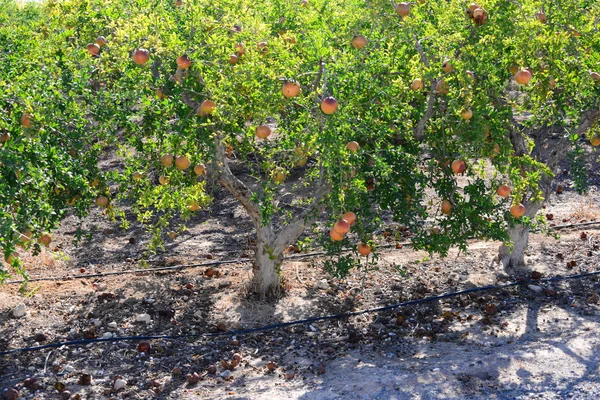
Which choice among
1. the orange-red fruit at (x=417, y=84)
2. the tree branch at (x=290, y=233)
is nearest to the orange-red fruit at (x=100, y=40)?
the tree branch at (x=290, y=233)

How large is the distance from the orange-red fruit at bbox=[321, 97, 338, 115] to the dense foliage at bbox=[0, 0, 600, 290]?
0.11 metres

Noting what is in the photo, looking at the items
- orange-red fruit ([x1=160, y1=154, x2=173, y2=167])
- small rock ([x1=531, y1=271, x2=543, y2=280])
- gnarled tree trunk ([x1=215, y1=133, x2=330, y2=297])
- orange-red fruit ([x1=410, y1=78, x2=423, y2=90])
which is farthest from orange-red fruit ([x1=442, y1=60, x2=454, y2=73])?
small rock ([x1=531, y1=271, x2=543, y2=280])

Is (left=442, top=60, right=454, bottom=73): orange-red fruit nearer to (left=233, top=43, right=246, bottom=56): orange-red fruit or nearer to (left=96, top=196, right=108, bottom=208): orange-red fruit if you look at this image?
(left=233, top=43, right=246, bottom=56): orange-red fruit

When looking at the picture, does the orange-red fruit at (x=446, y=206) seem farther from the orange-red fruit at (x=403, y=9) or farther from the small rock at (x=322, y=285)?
the small rock at (x=322, y=285)

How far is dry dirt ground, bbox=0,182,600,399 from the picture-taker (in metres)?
5.23

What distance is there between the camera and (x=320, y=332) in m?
6.20

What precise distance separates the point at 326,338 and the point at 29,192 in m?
2.54

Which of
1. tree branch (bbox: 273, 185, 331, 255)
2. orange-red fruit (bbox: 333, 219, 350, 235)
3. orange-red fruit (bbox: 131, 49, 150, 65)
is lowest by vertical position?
tree branch (bbox: 273, 185, 331, 255)

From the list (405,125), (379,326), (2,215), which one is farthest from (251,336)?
(2,215)

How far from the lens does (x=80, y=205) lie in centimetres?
557

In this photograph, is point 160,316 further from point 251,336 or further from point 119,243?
point 119,243

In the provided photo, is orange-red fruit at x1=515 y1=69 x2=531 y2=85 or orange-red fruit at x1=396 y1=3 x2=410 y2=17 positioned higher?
orange-red fruit at x1=396 y1=3 x2=410 y2=17

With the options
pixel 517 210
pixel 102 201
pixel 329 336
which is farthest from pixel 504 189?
pixel 102 201

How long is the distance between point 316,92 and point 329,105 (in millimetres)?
375
